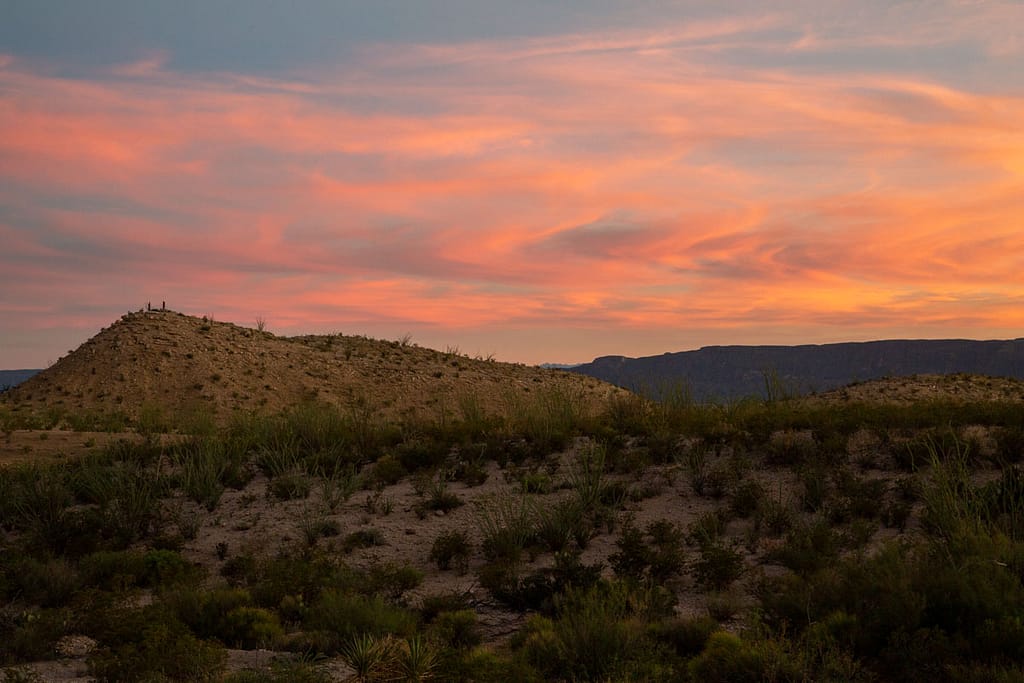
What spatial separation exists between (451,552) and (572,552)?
1.85m

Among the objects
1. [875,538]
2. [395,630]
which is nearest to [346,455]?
[395,630]

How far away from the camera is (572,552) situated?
35.7 ft

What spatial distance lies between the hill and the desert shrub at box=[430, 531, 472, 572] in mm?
24801

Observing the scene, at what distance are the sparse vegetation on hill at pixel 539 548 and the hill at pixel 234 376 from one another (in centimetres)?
2084

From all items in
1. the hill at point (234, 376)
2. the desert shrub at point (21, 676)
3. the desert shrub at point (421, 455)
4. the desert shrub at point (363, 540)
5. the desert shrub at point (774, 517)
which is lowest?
the desert shrub at point (21, 676)

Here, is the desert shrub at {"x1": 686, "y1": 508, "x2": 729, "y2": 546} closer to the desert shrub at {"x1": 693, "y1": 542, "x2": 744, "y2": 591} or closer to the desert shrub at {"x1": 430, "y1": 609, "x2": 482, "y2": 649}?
the desert shrub at {"x1": 693, "y1": 542, "x2": 744, "y2": 591}

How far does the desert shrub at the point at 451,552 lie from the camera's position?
456 inches

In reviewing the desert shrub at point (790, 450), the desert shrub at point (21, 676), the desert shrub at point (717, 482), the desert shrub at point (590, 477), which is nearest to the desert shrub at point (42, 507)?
the desert shrub at point (21, 676)

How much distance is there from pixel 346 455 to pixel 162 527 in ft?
12.4

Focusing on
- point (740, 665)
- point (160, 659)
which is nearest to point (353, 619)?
point (160, 659)

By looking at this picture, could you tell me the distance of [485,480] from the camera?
48.2 feet

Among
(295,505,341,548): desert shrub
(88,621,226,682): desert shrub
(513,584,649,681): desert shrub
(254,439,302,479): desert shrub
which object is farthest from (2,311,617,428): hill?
(513,584,649,681): desert shrub

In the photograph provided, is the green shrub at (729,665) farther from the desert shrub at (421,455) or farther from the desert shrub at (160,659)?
the desert shrub at (421,455)

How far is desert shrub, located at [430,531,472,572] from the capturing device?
11.6m
